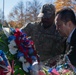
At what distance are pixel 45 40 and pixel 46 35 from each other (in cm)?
7

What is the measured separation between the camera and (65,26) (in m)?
2.53

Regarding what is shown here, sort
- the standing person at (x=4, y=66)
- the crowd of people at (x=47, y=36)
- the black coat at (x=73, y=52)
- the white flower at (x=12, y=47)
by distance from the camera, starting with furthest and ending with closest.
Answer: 1. the crowd of people at (x=47, y=36)
2. the black coat at (x=73, y=52)
3. the white flower at (x=12, y=47)
4. the standing person at (x=4, y=66)

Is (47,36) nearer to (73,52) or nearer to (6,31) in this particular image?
(73,52)

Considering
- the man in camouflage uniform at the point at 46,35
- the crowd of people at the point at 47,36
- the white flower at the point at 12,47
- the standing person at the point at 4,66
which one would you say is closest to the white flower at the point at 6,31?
the white flower at the point at 12,47

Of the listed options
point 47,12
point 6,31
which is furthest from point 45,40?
point 6,31

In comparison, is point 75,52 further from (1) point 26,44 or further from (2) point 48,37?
(2) point 48,37

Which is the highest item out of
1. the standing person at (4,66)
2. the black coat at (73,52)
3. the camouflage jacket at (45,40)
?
the standing person at (4,66)

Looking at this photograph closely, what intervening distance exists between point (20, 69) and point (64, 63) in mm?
600

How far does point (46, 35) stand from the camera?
3545mm

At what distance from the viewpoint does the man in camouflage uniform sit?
136 inches

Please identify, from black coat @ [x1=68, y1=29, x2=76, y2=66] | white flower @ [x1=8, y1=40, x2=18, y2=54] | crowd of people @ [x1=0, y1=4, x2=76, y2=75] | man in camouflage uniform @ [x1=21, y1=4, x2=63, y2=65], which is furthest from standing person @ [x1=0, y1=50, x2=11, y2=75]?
man in camouflage uniform @ [x1=21, y1=4, x2=63, y2=65]

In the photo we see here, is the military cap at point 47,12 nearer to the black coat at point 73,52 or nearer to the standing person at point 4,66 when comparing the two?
the black coat at point 73,52

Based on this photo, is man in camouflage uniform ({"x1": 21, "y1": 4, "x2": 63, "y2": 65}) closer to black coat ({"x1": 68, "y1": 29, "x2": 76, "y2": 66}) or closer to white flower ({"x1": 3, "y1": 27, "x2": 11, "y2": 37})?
black coat ({"x1": 68, "y1": 29, "x2": 76, "y2": 66})

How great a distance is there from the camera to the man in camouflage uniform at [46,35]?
3.45m
